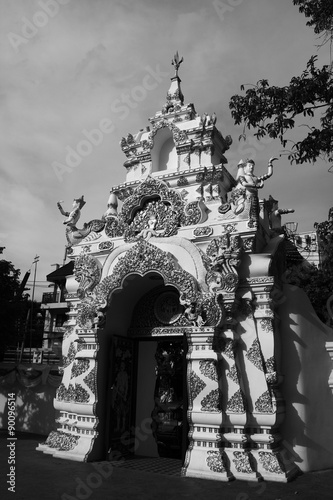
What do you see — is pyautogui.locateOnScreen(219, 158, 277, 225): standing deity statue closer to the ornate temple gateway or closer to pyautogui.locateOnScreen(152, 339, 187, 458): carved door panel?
the ornate temple gateway

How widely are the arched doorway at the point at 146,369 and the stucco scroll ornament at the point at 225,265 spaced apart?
1.25m

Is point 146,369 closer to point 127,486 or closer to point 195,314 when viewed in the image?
point 195,314

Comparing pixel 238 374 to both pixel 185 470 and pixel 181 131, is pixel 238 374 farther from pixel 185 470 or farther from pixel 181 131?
pixel 181 131

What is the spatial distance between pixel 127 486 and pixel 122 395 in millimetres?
2579

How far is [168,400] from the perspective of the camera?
9656 millimetres

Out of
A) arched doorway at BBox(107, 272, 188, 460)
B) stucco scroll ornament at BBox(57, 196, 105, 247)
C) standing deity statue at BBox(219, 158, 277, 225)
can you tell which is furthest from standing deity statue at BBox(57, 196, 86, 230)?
standing deity statue at BBox(219, 158, 277, 225)

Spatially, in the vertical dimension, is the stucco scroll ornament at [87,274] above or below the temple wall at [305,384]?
above

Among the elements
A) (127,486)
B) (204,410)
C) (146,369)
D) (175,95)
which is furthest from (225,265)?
(175,95)

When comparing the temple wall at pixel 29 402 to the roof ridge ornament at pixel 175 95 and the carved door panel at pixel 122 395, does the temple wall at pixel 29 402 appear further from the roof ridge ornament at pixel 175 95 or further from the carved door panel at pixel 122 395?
the roof ridge ornament at pixel 175 95

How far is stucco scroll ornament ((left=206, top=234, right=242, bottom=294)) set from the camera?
796 cm

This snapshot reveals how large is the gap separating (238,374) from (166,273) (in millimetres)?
2283

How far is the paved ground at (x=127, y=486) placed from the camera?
612cm

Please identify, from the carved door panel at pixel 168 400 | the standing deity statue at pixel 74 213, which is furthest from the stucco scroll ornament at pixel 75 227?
the carved door panel at pixel 168 400

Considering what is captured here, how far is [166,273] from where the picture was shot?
8227 millimetres
